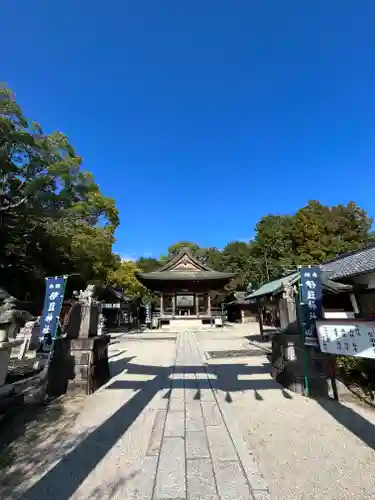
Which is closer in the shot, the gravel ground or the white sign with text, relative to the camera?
the gravel ground

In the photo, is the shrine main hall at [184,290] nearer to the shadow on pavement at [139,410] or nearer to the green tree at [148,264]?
the shadow on pavement at [139,410]

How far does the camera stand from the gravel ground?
9.41 ft

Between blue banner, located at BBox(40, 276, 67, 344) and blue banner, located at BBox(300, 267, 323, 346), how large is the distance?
5798 millimetres

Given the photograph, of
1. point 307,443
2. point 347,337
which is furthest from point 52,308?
point 347,337

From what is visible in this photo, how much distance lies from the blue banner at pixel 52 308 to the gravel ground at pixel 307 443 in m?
4.49

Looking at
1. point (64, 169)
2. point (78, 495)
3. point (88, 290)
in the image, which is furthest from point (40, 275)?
point (78, 495)

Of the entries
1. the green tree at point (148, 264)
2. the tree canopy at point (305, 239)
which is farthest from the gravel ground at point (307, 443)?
the green tree at point (148, 264)

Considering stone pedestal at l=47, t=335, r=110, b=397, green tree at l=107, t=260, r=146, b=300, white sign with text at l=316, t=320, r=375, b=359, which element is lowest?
stone pedestal at l=47, t=335, r=110, b=397

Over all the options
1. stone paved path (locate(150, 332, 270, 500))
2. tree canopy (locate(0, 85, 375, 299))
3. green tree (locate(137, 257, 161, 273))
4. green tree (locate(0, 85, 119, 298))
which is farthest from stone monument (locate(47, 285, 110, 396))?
green tree (locate(137, 257, 161, 273))

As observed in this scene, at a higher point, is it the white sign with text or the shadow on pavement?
the white sign with text

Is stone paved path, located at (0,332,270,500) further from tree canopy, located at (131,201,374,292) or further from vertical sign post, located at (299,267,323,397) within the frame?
tree canopy, located at (131,201,374,292)

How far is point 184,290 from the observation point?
1129 inches

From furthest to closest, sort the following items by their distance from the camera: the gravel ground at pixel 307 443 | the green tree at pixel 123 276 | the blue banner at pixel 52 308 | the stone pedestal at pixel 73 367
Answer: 1. the green tree at pixel 123 276
2. the blue banner at pixel 52 308
3. the stone pedestal at pixel 73 367
4. the gravel ground at pixel 307 443

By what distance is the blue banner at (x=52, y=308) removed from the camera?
6332mm
